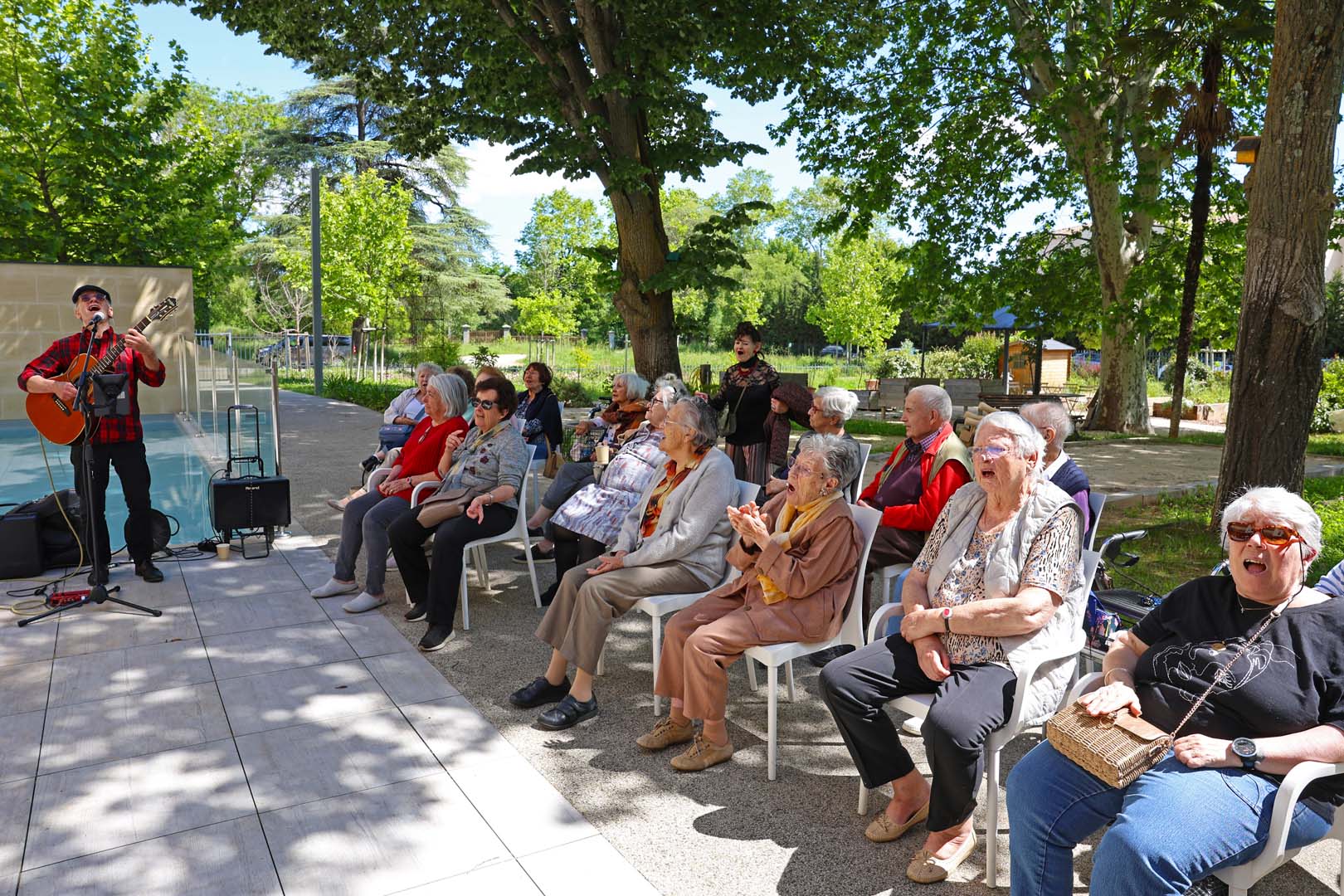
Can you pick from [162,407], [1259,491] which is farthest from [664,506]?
[162,407]

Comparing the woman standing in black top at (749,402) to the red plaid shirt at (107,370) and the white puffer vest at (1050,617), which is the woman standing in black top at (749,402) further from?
the red plaid shirt at (107,370)

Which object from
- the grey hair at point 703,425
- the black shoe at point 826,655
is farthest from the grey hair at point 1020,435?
the black shoe at point 826,655

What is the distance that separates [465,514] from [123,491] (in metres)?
2.57

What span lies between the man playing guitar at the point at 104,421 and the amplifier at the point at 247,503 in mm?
546

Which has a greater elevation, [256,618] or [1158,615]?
[1158,615]

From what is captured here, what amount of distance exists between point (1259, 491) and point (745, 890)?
5.93 ft

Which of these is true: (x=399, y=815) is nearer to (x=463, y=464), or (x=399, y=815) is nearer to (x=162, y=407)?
(x=463, y=464)

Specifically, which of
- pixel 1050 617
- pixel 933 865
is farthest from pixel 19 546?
pixel 1050 617

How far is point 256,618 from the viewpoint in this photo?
16.9ft

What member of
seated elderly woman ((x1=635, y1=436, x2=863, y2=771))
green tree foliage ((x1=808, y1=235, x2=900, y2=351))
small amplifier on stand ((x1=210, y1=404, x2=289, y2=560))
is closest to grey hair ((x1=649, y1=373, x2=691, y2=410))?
seated elderly woman ((x1=635, y1=436, x2=863, y2=771))

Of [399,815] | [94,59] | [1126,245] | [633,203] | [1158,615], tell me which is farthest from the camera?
[94,59]

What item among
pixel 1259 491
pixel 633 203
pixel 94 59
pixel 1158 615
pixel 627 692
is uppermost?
pixel 94 59

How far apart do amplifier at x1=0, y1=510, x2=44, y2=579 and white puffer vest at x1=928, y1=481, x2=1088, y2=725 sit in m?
5.84

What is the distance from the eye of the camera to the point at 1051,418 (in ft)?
13.5
